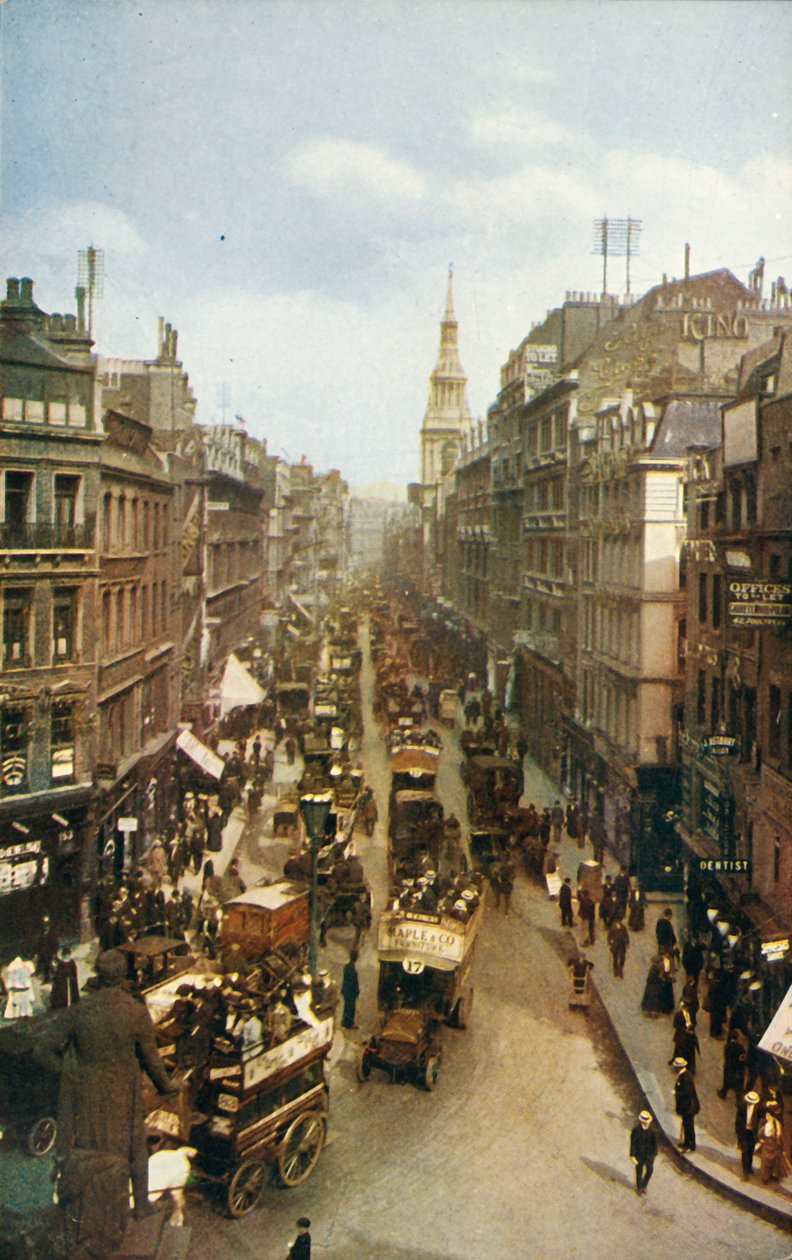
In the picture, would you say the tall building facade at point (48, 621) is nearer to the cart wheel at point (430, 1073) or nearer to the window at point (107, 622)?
the window at point (107, 622)

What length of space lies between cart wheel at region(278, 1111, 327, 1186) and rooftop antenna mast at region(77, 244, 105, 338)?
10.6 meters

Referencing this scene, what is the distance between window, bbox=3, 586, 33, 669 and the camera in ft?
48.9

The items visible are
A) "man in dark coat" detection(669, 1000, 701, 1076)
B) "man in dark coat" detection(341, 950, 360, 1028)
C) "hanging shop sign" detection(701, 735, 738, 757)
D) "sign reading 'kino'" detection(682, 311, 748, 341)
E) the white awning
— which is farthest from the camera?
the white awning

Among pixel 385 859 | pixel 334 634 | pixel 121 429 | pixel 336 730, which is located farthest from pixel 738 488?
pixel 334 634

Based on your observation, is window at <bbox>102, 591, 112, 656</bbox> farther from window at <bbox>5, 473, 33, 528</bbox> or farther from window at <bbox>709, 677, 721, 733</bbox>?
window at <bbox>709, 677, 721, 733</bbox>

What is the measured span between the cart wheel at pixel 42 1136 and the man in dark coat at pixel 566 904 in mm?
11370

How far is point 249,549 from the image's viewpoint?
3912 centimetres

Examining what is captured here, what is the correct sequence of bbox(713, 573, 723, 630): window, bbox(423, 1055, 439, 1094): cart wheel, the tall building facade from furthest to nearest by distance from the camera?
bbox(713, 573, 723, 630): window < the tall building facade < bbox(423, 1055, 439, 1094): cart wheel

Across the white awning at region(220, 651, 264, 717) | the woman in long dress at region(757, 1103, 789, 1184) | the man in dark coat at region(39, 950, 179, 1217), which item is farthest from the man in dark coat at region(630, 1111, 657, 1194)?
the white awning at region(220, 651, 264, 717)

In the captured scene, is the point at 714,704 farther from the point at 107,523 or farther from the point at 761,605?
the point at 107,523

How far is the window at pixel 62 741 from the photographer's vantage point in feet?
53.1

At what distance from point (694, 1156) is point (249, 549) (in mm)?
30096

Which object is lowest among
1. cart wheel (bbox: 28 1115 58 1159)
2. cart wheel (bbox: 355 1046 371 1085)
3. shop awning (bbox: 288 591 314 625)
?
cart wheel (bbox: 355 1046 371 1085)

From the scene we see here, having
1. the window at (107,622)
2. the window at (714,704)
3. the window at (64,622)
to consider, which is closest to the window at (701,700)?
the window at (714,704)
